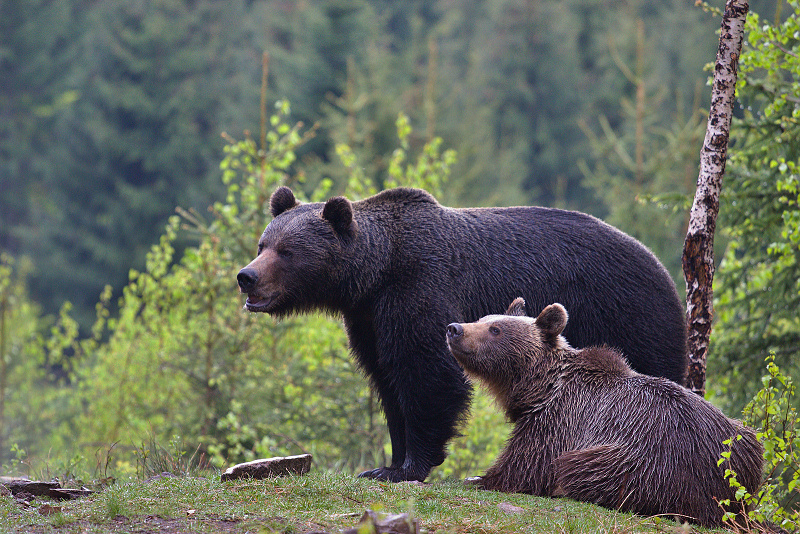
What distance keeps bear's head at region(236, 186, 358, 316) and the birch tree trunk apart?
283cm

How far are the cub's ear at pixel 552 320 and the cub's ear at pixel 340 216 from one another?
1685mm

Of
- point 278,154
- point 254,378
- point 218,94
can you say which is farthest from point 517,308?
point 218,94

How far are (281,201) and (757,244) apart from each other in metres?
5.11

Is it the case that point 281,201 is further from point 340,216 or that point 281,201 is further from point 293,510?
point 293,510

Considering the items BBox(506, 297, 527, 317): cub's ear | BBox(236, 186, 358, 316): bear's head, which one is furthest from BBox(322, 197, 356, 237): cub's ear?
BBox(506, 297, 527, 317): cub's ear

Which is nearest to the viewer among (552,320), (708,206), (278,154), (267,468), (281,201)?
(267,468)

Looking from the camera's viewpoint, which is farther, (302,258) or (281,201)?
(281,201)

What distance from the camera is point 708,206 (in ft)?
22.1

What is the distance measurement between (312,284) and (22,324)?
1993 centimetres

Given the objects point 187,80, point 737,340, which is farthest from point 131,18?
point 737,340

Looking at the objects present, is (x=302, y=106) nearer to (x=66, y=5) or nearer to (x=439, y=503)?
(x=66, y=5)

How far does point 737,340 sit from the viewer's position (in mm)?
9023

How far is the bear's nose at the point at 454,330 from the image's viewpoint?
6000 mm

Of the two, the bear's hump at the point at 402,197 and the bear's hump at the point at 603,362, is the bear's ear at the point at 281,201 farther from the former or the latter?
the bear's hump at the point at 603,362
